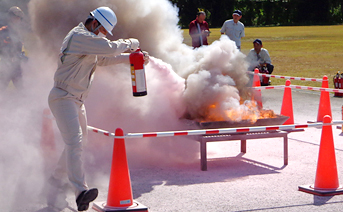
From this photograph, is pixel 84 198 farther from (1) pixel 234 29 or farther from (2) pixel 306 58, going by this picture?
(2) pixel 306 58

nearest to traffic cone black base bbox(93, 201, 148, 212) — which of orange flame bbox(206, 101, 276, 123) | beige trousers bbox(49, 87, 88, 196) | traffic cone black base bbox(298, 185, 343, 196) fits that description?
beige trousers bbox(49, 87, 88, 196)

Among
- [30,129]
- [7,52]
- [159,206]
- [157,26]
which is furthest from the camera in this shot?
[7,52]

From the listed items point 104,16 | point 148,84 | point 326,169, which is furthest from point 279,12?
point 104,16

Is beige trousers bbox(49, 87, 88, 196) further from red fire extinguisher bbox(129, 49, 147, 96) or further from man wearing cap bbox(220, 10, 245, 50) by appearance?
man wearing cap bbox(220, 10, 245, 50)

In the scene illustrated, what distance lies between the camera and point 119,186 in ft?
16.2

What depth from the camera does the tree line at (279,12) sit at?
6247cm

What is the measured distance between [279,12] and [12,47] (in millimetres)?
58304

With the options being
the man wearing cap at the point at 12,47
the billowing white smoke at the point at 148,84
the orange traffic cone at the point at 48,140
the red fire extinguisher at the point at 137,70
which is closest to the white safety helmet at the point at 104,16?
the red fire extinguisher at the point at 137,70

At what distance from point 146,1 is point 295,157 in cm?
339

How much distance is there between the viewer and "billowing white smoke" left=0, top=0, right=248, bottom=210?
7.21 meters

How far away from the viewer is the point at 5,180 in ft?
19.8

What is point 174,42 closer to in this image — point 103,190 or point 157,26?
point 157,26

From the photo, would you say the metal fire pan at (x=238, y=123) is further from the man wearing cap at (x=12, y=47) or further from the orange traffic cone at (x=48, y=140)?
the man wearing cap at (x=12, y=47)

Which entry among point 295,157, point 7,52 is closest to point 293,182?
point 295,157
